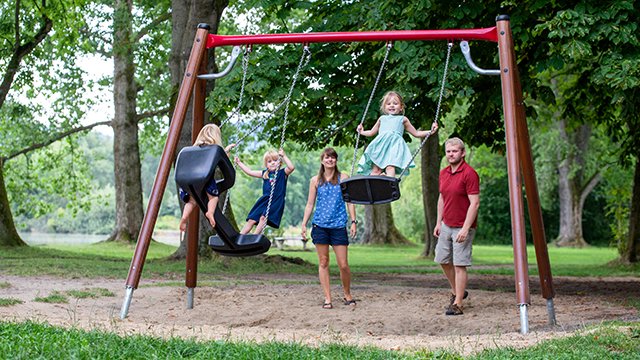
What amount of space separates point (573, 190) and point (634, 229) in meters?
21.9

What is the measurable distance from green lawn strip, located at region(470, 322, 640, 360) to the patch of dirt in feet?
0.93

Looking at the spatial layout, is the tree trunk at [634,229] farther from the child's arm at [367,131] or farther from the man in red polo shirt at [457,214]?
the man in red polo shirt at [457,214]

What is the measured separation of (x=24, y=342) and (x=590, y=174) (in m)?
36.3

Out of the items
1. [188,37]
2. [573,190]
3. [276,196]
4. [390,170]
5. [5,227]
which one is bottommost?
[5,227]

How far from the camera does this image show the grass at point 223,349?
607 centimetres

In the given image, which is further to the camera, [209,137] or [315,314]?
[315,314]

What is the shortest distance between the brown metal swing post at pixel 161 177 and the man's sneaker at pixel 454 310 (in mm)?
3321

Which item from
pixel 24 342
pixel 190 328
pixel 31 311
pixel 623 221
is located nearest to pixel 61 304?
pixel 31 311

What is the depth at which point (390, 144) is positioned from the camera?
1025 centimetres

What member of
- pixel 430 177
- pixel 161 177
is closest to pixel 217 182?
pixel 161 177

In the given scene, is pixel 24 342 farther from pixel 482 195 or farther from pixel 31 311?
pixel 482 195

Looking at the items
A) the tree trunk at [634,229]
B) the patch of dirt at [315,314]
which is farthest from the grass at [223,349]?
the tree trunk at [634,229]

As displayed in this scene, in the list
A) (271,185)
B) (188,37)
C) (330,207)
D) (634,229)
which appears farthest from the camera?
(634,229)

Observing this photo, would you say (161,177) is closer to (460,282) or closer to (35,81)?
(460,282)
